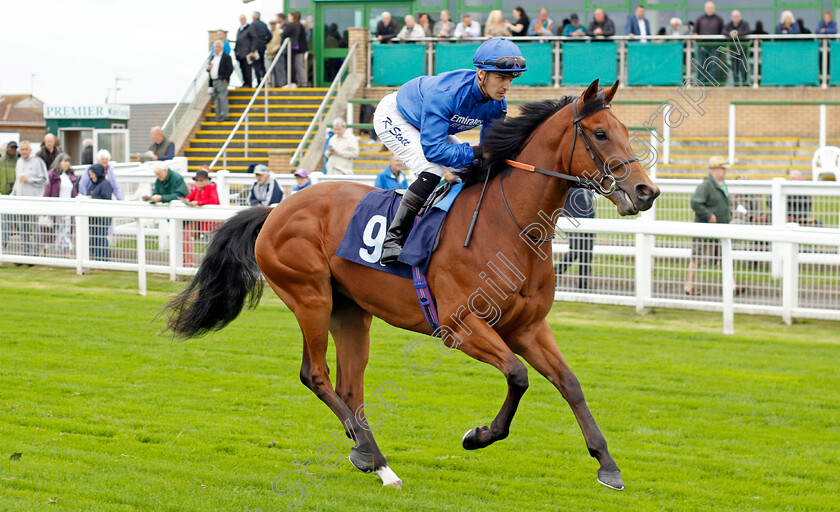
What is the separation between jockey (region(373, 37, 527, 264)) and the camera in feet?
14.4

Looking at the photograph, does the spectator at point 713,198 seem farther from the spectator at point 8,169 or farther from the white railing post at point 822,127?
the spectator at point 8,169

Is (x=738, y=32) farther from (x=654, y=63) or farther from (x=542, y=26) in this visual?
(x=542, y=26)

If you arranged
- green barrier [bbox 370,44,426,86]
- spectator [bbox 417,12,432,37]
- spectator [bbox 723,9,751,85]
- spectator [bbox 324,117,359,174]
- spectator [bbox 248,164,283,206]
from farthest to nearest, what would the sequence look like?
spectator [bbox 417,12,432,37] → green barrier [bbox 370,44,426,86] → spectator [bbox 723,9,751,85] → spectator [bbox 324,117,359,174] → spectator [bbox 248,164,283,206]

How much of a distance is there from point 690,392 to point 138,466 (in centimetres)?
353

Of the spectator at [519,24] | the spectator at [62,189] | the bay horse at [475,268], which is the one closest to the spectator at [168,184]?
the spectator at [62,189]

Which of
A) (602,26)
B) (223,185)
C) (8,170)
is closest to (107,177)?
(223,185)

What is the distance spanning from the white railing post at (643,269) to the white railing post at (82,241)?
19.1ft

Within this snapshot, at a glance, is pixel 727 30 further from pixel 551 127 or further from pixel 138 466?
pixel 138 466

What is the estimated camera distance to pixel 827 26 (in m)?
15.9

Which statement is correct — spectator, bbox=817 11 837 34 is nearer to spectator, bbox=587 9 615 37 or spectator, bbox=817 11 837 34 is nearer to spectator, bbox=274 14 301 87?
spectator, bbox=587 9 615 37

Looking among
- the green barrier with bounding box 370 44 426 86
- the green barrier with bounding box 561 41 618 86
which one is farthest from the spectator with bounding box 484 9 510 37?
the green barrier with bounding box 370 44 426 86

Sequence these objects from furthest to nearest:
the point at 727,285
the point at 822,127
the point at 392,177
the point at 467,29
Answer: the point at 467,29, the point at 822,127, the point at 392,177, the point at 727,285

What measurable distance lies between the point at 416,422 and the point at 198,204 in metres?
5.52

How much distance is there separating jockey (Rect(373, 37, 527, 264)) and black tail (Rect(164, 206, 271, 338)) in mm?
1075
